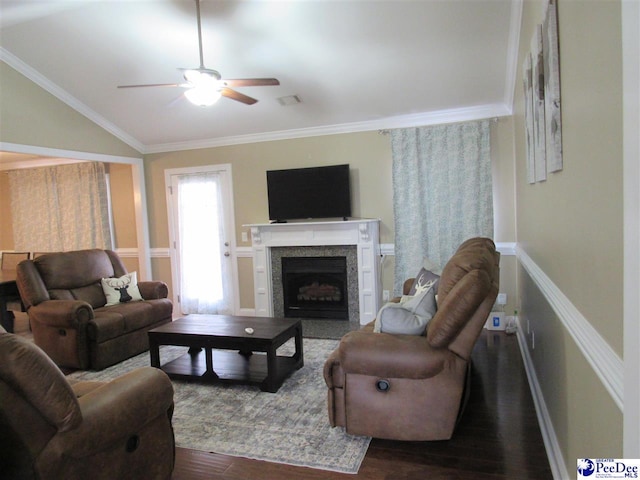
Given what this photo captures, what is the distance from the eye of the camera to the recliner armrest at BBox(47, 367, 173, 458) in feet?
5.62

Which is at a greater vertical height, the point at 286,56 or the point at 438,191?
the point at 286,56

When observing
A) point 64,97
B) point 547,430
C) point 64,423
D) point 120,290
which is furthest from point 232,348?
point 64,97

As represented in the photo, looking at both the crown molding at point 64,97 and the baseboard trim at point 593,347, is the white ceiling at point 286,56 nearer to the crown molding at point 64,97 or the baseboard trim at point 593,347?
the crown molding at point 64,97

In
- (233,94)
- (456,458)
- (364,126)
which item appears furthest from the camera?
(364,126)

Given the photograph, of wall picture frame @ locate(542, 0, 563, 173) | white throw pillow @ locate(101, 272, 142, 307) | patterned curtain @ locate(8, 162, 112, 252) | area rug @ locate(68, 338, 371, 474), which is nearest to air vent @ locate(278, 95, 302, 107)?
white throw pillow @ locate(101, 272, 142, 307)

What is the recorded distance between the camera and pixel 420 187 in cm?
495

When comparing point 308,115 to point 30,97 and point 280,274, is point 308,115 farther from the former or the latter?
point 30,97

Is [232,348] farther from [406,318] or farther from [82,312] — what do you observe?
[82,312]

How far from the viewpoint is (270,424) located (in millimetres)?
2832

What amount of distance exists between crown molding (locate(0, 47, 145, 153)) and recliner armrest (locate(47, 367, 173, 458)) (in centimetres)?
416

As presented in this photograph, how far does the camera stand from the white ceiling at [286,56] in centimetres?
346

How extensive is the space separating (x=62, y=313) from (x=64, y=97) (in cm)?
272

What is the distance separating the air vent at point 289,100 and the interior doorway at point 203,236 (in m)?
1.46

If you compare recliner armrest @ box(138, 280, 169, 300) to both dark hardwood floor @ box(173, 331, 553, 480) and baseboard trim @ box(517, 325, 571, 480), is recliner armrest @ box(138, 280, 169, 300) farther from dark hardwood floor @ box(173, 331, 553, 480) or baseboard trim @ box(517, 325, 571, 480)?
baseboard trim @ box(517, 325, 571, 480)
